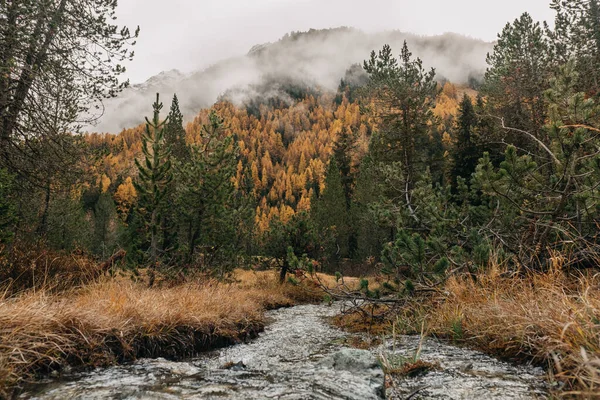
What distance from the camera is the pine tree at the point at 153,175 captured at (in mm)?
11901

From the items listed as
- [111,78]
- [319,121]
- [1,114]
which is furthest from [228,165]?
[319,121]

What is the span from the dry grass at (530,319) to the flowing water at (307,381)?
25 cm

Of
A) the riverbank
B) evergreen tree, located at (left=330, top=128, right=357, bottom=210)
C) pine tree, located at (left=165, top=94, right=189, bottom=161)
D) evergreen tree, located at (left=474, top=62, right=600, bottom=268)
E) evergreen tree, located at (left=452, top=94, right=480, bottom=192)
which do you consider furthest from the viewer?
evergreen tree, located at (left=330, top=128, right=357, bottom=210)

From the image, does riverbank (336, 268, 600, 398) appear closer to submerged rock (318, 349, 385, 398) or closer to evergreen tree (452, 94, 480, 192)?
submerged rock (318, 349, 385, 398)

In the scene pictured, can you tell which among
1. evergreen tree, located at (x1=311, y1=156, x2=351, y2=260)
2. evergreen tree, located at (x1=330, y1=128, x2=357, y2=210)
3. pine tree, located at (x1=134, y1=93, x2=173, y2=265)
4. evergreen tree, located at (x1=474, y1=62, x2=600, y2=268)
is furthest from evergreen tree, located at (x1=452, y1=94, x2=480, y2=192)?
evergreen tree, located at (x1=330, y1=128, x2=357, y2=210)

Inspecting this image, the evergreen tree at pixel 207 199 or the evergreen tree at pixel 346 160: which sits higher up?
the evergreen tree at pixel 346 160

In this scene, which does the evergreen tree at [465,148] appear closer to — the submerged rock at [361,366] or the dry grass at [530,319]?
the dry grass at [530,319]

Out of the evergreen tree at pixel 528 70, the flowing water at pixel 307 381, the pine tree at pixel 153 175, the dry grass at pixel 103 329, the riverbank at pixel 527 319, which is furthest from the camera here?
the evergreen tree at pixel 528 70

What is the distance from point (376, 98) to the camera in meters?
21.6

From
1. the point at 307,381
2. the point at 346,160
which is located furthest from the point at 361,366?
the point at 346,160

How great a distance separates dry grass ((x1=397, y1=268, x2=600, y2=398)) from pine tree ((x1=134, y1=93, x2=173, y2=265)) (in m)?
9.49

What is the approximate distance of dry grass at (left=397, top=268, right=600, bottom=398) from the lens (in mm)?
2537

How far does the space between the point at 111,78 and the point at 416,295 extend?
9.09m

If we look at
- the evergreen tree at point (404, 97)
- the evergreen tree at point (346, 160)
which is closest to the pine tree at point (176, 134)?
the evergreen tree at point (346, 160)
